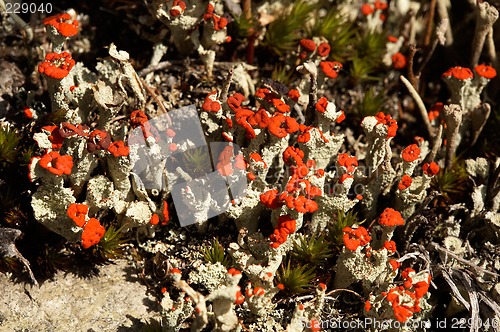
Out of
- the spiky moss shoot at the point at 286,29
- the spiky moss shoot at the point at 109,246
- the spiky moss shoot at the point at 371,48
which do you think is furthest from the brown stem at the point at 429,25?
the spiky moss shoot at the point at 109,246

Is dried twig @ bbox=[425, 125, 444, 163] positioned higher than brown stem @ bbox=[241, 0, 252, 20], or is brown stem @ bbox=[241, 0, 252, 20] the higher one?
brown stem @ bbox=[241, 0, 252, 20]

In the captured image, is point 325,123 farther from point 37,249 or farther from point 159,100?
point 37,249

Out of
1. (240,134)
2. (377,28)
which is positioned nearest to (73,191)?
(240,134)

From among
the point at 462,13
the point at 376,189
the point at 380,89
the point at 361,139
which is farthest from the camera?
the point at 462,13

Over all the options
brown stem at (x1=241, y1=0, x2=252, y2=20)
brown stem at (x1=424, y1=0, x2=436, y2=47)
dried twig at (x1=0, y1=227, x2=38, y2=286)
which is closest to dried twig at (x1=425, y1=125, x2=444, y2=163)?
brown stem at (x1=424, y1=0, x2=436, y2=47)

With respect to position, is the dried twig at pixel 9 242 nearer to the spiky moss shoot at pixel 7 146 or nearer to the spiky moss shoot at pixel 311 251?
the spiky moss shoot at pixel 7 146

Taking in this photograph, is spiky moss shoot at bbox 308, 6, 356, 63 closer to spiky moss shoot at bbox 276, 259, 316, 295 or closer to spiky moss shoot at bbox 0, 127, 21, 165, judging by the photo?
spiky moss shoot at bbox 276, 259, 316, 295

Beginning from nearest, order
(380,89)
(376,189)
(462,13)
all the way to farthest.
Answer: (376,189) < (380,89) < (462,13)
